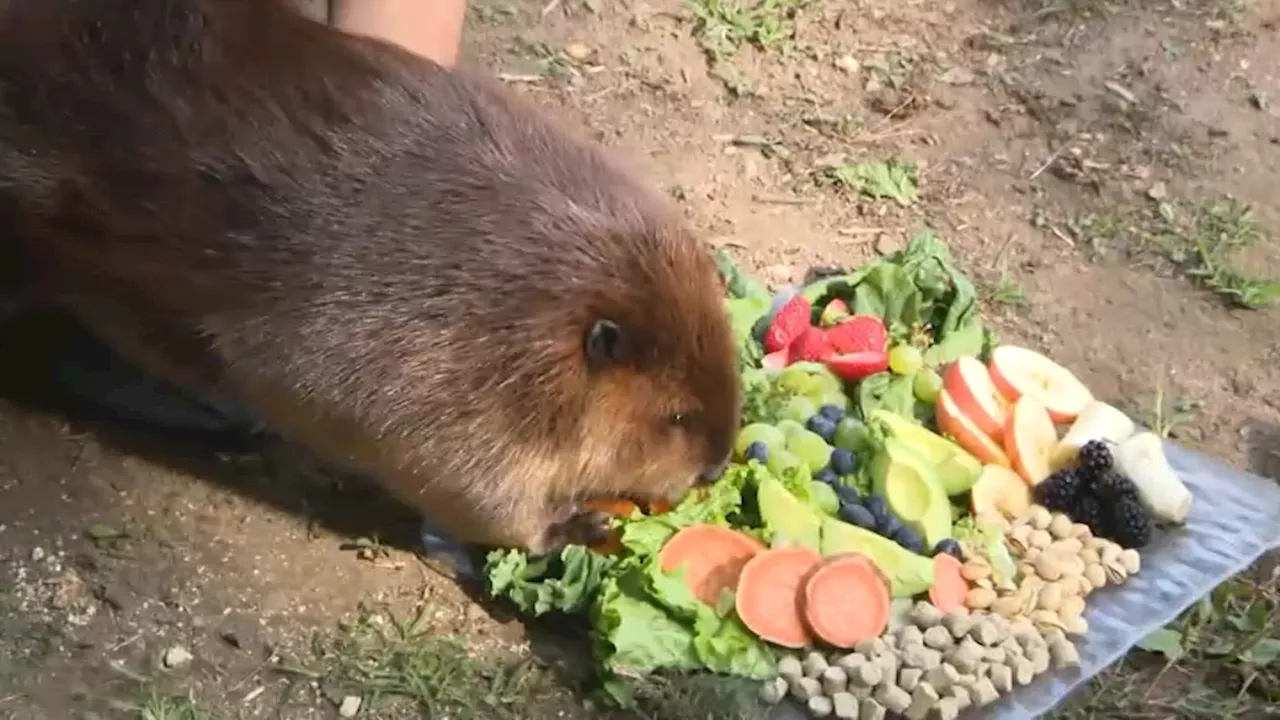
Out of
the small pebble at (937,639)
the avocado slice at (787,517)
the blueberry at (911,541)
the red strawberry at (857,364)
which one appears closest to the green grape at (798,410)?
the red strawberry at (857,364)

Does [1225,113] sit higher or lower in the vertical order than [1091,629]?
higher

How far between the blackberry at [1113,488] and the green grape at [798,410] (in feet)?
1.85

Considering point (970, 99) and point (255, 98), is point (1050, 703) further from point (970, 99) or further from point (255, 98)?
point (970, 99)

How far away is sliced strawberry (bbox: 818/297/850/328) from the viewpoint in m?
3.34

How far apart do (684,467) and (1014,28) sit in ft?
7.27

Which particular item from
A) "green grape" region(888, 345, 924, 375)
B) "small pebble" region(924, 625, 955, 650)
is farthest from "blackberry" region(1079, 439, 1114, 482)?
"small pebble" region(924, 625, 955, 650)

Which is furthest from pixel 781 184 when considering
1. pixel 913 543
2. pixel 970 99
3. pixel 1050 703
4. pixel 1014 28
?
pixel 1050 703

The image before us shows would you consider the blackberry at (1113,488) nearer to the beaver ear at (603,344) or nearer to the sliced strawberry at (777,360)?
the sliced strawberry at (777,360)

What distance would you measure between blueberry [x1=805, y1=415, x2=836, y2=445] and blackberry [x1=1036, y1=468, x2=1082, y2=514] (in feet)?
1.38

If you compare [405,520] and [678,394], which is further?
[405,520]

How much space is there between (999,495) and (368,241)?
1.29 m

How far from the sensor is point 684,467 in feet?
9.16

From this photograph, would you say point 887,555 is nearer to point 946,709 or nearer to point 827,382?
point 946,709

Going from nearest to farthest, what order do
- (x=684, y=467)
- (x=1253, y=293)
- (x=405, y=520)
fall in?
(x=684, y=467), (x=405, y=520), (x=1253, y=293)
